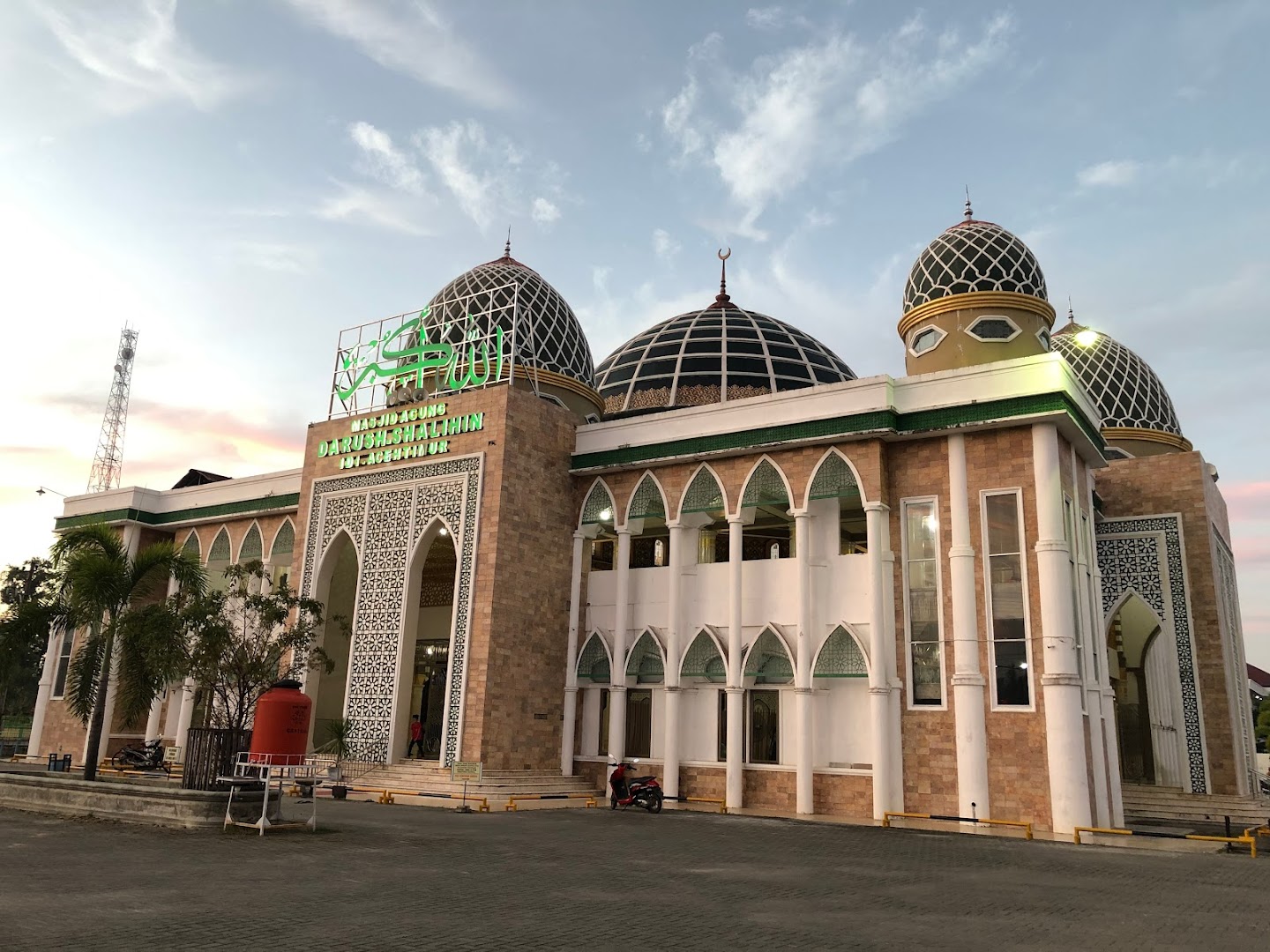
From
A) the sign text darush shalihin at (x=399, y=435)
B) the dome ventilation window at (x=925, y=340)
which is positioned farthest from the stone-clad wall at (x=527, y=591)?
the dome ventilation window at (x=925, y=340)

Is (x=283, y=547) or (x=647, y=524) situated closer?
(x=647, y=524)

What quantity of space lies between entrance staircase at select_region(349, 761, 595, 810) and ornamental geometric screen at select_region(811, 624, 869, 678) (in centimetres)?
514

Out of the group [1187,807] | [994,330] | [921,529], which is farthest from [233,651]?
[1187,807]

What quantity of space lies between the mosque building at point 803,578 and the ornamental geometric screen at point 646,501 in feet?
0.19

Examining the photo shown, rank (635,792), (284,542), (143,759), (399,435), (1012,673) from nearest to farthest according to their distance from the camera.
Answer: (1012,673)
(635,792)
(399,435)
(143,759)
(284,542)

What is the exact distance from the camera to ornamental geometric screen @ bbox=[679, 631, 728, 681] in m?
17.7

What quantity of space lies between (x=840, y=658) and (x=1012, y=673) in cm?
271

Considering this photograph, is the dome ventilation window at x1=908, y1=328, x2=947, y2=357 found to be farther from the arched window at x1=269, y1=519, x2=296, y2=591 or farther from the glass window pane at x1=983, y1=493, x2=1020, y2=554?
the arched window at x1=269, y1=519, x2=296, y2=591

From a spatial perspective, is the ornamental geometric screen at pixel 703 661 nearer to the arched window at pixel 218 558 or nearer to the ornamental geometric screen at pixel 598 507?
the ornamental geometric screen at pixel 598 507

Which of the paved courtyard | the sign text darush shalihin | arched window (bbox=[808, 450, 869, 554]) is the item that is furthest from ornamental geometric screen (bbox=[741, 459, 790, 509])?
the paved courtyard

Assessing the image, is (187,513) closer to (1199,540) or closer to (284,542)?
(284,542)

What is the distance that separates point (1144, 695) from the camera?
2364cm

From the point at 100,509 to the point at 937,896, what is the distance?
84.5 feet

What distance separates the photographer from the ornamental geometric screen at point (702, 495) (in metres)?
18.3
